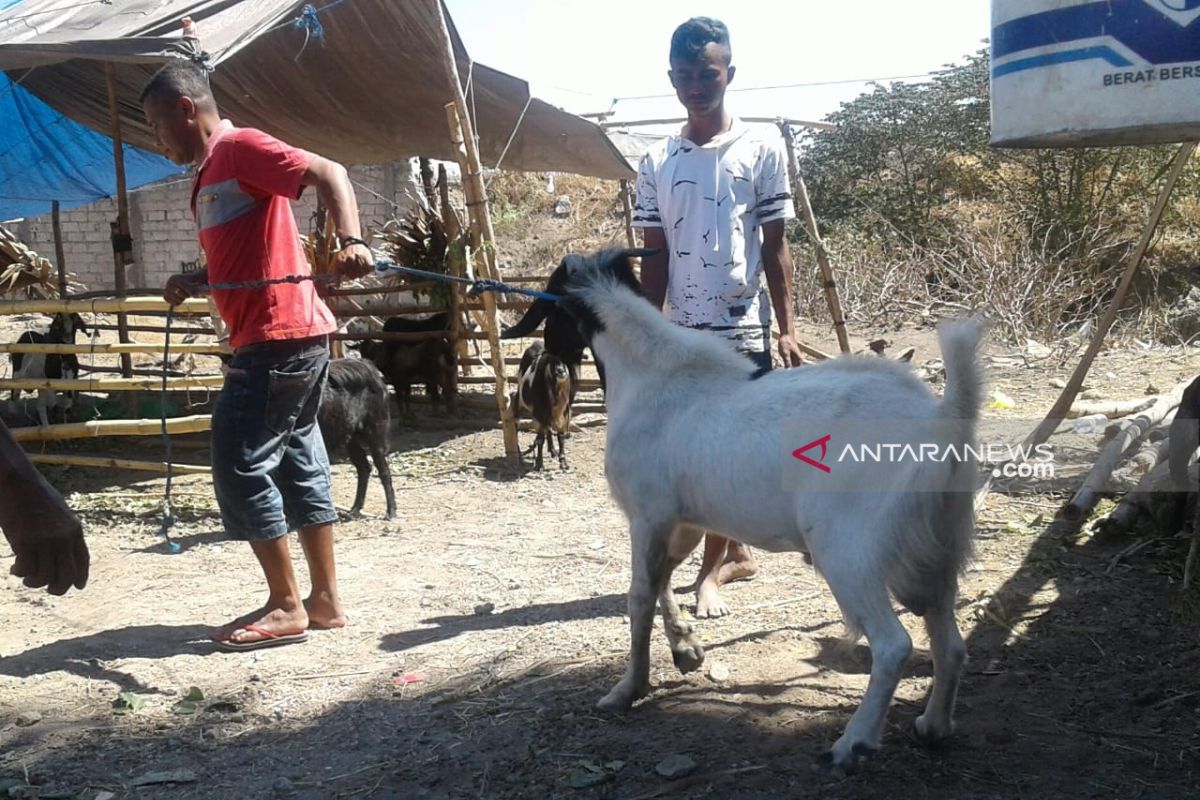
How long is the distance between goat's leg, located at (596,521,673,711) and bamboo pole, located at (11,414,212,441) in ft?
13.2

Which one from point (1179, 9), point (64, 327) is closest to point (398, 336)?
point (64, 327)

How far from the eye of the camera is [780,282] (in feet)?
13.3

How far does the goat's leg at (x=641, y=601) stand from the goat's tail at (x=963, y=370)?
0.95 metres

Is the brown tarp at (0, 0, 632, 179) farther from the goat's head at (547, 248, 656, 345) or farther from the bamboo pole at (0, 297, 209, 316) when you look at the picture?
the goat's head at (547, 248, 656, 345)

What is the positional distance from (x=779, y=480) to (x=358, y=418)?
4219 millimetres

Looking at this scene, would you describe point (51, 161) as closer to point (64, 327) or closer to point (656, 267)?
point (64, 327)

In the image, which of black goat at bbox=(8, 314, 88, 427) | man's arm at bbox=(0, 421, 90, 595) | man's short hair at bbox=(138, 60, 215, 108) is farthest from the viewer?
black goat at bbox=(8, 314, 88, 427)

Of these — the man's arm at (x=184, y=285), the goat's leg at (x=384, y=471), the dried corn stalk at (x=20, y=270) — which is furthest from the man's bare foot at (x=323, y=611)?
the dried corn stalk at (x=20, y=270)

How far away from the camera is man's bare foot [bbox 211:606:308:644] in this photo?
3.95m

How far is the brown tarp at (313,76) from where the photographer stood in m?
6.24

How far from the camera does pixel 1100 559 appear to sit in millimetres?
4461

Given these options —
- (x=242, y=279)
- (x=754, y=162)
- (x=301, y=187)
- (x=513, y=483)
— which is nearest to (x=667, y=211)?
(x=754, y=162)

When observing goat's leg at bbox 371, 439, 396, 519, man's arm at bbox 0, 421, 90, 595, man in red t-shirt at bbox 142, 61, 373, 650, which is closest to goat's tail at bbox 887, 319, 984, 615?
man's arm at bbox 0, 421, 90, 595

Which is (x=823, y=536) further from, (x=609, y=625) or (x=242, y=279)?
(x=242, y=279)
